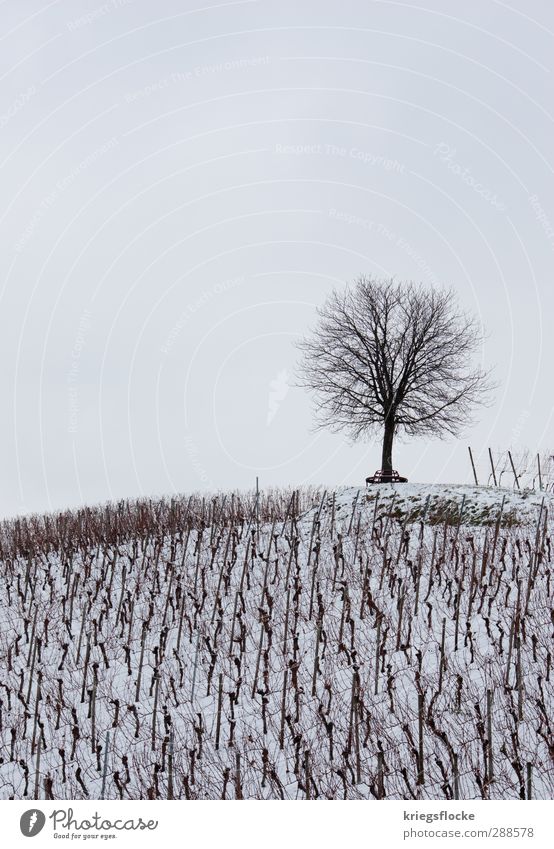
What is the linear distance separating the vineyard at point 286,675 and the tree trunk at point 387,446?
32.9 feet

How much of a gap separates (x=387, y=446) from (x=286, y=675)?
1943cm

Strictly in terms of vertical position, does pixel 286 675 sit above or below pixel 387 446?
below

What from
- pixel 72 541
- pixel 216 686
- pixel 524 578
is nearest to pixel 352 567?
pixel 524 578

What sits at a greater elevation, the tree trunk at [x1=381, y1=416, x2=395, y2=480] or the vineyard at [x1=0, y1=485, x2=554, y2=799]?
the tree trunk at [x1=381, y1=416, x2=395, y2=480]

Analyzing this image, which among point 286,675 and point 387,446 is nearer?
point 286,675

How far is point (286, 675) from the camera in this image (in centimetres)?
698

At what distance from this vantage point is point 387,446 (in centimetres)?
2595

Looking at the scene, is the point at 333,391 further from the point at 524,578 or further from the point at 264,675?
the point at 264,675

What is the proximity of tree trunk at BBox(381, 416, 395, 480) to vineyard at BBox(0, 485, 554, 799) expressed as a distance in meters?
10.0

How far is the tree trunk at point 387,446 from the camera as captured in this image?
2529 centimetres

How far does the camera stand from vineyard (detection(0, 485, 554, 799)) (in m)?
6.11

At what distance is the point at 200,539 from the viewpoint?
13945 mm

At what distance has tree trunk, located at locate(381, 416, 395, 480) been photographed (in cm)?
2529

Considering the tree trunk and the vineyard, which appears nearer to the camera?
the vineyard
